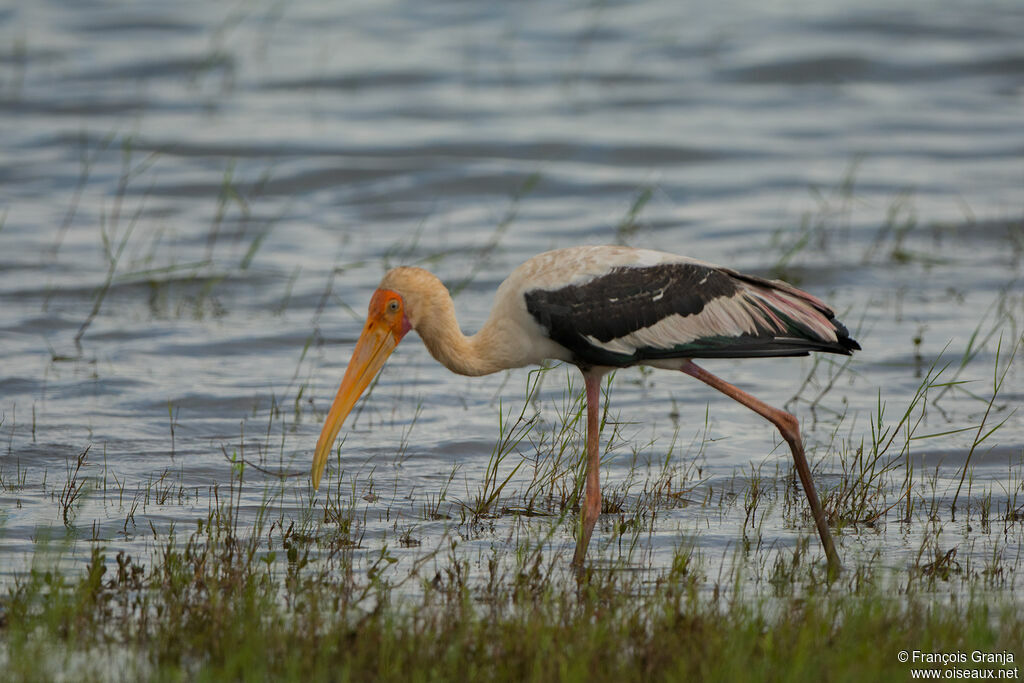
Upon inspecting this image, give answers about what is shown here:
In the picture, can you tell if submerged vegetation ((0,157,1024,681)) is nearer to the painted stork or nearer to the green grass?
the green grass

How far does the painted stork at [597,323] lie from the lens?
5.77m

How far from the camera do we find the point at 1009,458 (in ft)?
23.5

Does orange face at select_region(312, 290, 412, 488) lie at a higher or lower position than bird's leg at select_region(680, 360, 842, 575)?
higher

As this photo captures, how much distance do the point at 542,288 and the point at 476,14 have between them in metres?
16.5

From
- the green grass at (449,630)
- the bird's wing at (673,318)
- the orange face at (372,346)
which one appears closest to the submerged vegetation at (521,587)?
the green grass at (449,630)

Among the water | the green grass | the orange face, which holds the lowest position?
the green grass

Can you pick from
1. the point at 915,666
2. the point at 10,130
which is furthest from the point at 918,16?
the point at 915,666

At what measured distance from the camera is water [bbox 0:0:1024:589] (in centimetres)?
739

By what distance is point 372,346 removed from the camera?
19.5 ft

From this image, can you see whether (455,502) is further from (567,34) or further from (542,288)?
(567,34)

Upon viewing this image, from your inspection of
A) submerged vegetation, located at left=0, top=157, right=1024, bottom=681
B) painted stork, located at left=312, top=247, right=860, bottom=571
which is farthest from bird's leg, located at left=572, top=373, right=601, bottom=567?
submerged vegetation, located at left=0, top=157, right=1024, bottom=681

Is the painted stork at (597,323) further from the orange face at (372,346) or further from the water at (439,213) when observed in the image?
the water at (439,213)

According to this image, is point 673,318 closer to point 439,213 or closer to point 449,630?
point 449,630

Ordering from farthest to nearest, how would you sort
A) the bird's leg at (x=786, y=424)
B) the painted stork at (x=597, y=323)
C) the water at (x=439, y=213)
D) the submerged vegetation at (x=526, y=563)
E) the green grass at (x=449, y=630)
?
the water at (x=439, y=213), the painted stork at (x=597, y=323), the bird's leg at (x=786, y=424), the submerged vegetation at (x=526, y=563), the green grass at (x=449, y=630)
